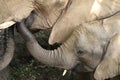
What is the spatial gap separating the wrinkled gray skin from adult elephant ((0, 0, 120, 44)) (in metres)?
0.05

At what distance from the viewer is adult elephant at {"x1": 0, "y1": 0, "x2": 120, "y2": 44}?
14.5 feet

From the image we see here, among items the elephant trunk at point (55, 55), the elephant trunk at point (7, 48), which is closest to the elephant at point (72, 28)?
the elephant trunk at point (55, 55)

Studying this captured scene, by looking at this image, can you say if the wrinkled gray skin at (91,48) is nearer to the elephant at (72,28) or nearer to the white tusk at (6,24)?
the elephant at (72,28)

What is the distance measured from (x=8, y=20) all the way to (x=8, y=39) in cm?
32

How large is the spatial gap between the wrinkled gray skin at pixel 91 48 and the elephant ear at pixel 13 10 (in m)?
0.15

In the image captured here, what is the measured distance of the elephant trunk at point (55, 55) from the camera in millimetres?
4465

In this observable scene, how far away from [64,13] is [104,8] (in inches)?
13.3

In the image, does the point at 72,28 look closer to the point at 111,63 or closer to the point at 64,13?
the point at 64,13

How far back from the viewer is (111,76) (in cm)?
450

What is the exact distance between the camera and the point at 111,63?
14.6 feet

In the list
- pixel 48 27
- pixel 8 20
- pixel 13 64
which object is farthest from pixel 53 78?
pixel 8 20

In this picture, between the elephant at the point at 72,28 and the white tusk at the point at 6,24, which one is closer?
the white tusk at the point at 6,24

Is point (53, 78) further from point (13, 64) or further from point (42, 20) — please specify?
point (42, 20)

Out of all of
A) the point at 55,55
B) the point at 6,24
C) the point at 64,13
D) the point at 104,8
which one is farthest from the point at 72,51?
the point at 6,24
